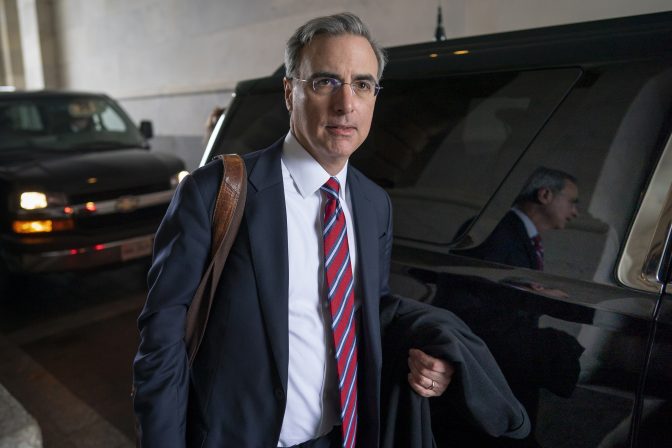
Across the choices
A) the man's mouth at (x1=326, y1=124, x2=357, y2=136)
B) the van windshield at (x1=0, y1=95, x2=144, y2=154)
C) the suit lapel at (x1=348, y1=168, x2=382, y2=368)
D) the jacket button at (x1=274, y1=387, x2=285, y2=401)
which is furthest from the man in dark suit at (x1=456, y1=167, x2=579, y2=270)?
the van windshield at (x1=0, y1=95, x2=144, y2=154)

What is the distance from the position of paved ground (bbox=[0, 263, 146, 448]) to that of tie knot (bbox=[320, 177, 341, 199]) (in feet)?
7.19

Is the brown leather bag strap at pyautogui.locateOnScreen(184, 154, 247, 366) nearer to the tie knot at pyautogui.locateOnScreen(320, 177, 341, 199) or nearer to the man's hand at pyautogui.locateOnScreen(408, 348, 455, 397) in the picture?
the tie knot at pyautogui.locateOnScreen(320, 177, 341, 199)

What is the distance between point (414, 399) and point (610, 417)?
479 mm

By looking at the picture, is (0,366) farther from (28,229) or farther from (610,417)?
(610,417)

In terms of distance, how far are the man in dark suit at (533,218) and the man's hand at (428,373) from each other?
39 centimetres

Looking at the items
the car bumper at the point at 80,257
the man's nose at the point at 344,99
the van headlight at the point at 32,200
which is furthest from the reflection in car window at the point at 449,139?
the van headlight at the point at 32,200

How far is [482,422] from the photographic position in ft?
4.38

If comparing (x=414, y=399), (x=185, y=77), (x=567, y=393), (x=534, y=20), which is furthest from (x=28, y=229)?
(x=185, y=77)

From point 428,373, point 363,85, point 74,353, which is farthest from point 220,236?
point 74,353

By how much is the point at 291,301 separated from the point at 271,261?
5.0 inches

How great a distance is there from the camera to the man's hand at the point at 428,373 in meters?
1.30

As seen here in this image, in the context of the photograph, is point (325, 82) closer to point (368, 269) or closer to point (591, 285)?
point (368, 269)

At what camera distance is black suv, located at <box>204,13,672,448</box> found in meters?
1.29

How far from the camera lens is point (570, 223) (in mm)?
1423
